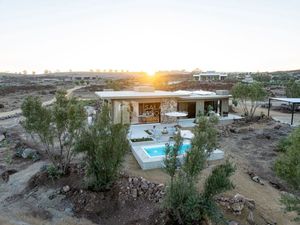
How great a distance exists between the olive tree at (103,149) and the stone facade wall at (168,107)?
12.2 meters

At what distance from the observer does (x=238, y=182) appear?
13.8 meters

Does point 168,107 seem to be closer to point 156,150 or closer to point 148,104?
point 148,104

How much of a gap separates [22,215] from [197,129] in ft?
26.5

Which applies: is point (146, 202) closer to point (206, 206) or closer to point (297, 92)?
point (206, 206)

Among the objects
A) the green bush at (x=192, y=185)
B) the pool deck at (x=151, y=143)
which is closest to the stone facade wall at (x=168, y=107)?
the pool deck at (x=151, y=143)

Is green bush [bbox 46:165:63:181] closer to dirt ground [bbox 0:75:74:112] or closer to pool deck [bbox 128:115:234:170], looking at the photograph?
pool deck [bbox 128:115:234:170]

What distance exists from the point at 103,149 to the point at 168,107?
13.4 metres

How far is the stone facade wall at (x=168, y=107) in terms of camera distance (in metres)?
24.6

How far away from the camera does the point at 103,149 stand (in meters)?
12.1

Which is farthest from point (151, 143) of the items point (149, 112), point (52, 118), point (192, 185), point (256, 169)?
point (192, 185)

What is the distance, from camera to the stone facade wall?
24.6 metres

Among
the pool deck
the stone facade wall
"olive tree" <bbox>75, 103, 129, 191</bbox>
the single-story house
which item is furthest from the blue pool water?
the stone facade wall

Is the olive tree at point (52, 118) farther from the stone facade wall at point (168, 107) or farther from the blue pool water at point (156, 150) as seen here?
the stone facade wall at point (168, 107)

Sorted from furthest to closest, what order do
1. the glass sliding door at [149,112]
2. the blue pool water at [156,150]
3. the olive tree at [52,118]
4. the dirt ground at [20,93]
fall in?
the dirt ground at [20,93], the glass sliding door at [149,112], the blue pool water at [156,150], the olive tree at [52,118]
